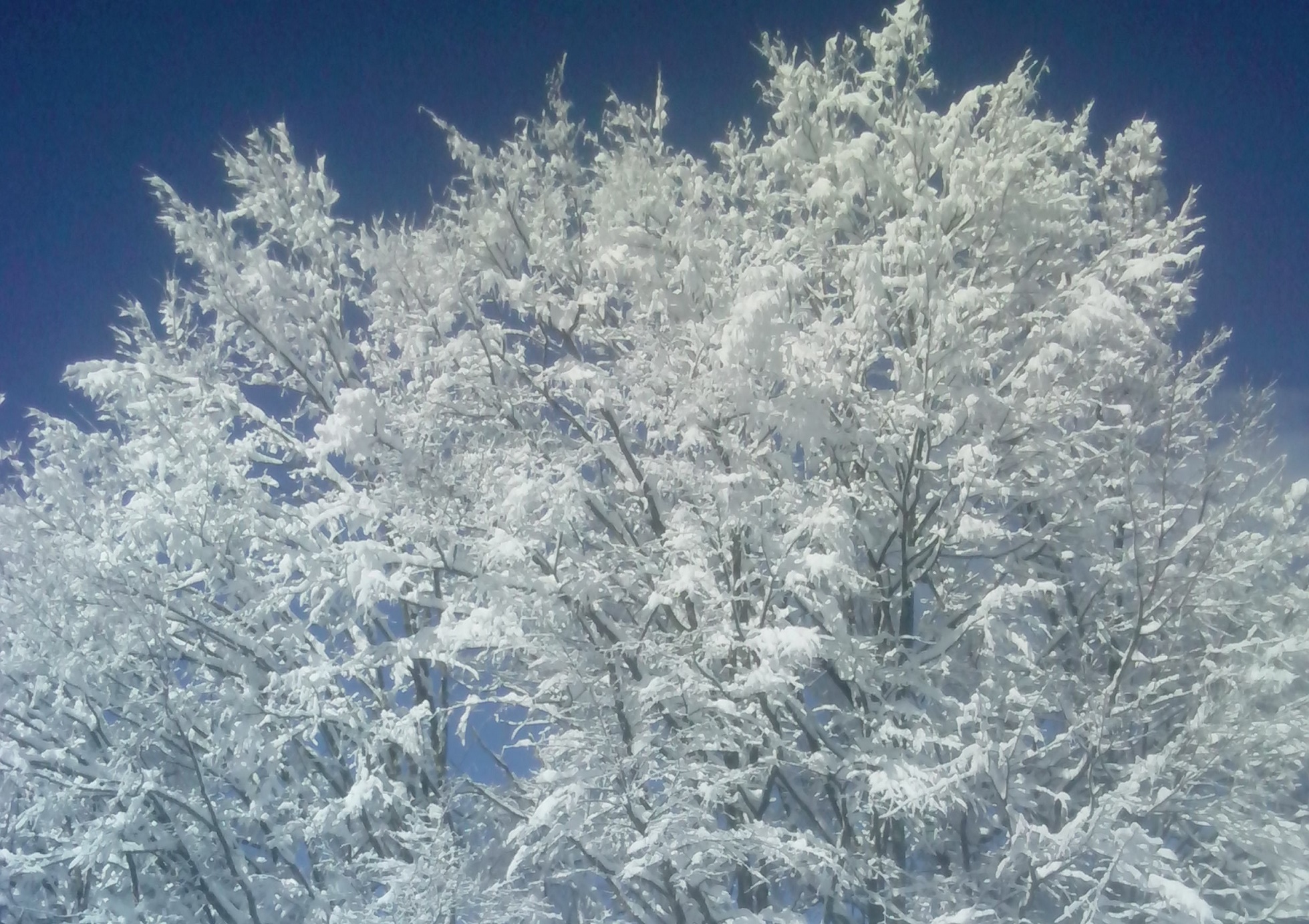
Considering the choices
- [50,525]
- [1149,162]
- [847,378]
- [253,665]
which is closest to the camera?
[847,378]

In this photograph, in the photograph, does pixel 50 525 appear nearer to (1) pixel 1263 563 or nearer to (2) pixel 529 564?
(2) pixel 529 564

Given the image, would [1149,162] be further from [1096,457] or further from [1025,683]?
[1025,683]

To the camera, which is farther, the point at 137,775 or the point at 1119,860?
the point at 137,775

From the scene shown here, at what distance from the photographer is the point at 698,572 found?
17.4 ft

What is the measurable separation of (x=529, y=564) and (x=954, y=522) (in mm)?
2800

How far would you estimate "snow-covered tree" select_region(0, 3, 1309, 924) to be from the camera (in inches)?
215

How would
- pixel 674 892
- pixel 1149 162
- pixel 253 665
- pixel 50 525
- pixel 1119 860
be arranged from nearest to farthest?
pixel 1119 860, pixel 674 892, pixel 253 665, pixel 50 525, pixel 1149 162

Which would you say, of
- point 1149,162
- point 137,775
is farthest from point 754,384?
point 1149,162

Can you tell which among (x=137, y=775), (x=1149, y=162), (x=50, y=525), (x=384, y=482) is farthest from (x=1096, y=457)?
(x=50, y=525)

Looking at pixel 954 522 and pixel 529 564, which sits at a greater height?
pixel 954 522

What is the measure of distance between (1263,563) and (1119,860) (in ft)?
8.55

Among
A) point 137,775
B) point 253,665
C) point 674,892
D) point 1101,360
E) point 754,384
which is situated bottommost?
point 674,892

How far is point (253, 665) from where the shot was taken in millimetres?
6371

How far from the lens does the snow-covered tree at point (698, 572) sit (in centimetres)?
545
